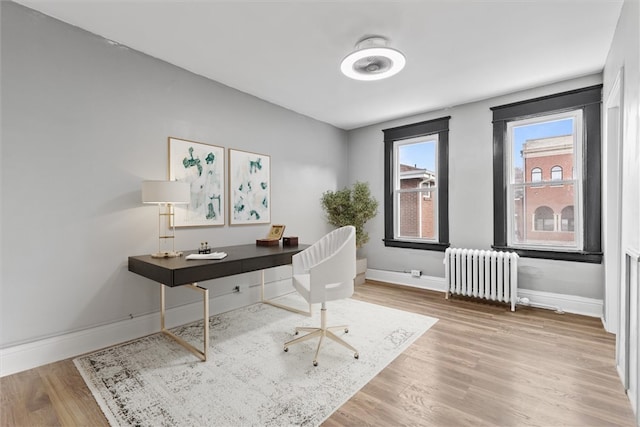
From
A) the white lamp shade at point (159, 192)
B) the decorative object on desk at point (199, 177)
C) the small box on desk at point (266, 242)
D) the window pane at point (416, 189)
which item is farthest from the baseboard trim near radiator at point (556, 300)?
the white lamp shade at point (159, 192)

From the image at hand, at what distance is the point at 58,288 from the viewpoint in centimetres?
238

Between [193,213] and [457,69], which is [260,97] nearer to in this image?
[193,213]

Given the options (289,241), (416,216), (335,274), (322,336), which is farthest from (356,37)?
(416,216)

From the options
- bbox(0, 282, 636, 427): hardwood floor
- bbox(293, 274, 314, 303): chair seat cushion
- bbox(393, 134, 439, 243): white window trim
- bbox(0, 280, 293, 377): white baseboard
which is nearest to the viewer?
bbox(0, 282, 636, 427): hardwood floor

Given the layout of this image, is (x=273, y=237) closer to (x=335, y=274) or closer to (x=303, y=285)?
(x=303, y=285)

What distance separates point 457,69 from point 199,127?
9.39 feet

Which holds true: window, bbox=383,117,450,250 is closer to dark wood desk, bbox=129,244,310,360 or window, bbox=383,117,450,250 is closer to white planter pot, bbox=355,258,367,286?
white planter pot, bbox=355,258,367,286

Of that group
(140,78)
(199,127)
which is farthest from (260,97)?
(140,78)

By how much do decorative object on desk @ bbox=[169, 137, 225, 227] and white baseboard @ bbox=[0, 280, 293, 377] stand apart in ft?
2.69

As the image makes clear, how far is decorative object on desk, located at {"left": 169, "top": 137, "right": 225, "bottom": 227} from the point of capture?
3.10 m

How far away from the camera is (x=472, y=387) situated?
2.00 m

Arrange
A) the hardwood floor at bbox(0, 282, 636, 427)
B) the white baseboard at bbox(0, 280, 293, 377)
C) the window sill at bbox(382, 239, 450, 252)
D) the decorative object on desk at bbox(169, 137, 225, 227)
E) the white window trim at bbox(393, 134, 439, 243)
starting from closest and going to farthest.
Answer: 1. the hardwood floor at bbox(0, 282, 636, 427)
2. the white baseboard at bbox(0, 280, 293, 377)
3. the decorative object on desk at bbox(169, 137, 225, 227)
4. the window sill at bbox(382, 239, 450, 252)
5. the white window trim at bbox(393, 134, 439, 243)

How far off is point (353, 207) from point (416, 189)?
105cm

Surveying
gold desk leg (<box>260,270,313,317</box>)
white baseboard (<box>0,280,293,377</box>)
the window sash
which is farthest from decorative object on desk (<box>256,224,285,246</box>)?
the window sash
